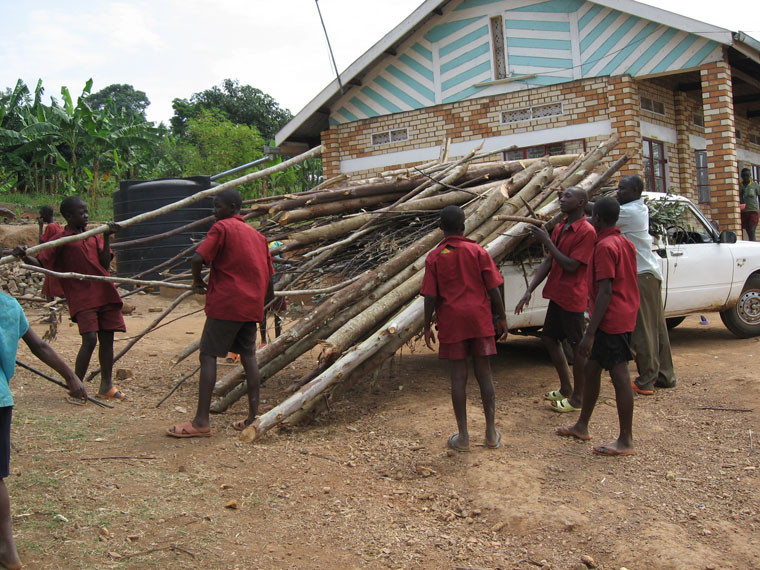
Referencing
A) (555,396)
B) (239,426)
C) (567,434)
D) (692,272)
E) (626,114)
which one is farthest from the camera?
Result: (626,114)

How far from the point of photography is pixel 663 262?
7.37 metres

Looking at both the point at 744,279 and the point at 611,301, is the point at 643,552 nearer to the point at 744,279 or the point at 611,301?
the point at 611,301

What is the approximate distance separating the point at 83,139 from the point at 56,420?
1465 centimetres

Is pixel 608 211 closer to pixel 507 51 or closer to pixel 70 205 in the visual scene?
pixel 70 205

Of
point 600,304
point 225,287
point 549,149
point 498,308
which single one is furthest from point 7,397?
point 549,149

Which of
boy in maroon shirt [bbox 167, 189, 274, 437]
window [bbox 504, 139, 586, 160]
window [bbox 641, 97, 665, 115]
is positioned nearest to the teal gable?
window [bbox 641, 97, 665, 115]

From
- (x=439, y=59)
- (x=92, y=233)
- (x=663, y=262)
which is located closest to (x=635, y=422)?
(x=663, y=262)

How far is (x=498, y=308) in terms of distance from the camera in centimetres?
449

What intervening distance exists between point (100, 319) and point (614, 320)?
4.09 m

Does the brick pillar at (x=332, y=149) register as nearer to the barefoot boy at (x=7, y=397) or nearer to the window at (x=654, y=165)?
the window at (x=654, y=165)

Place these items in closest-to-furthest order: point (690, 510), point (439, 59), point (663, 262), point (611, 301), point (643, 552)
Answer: point (643, 552)
point (690, 510)
point (611, 301)
point (663, 262)
point (439, 59)

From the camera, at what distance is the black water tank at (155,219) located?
12.8 m

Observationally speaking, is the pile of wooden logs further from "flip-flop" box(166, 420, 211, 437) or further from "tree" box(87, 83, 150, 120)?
"tree" box(87, 83, 150, 120)

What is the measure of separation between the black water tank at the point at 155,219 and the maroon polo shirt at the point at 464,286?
9.07 m
